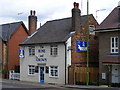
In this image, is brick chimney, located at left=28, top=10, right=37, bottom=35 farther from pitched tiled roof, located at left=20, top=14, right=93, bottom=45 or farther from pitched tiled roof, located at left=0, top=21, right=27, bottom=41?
pitched tiled roof, located at left=0, top=21, right=27, bottom=41

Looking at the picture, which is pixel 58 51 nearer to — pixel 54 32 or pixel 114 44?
pixel 54 32

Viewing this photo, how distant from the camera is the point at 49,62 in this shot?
110 feet

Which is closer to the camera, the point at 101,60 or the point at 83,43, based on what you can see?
the point at 101,60

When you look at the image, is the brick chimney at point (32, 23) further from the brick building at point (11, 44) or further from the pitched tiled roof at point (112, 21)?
the pitched tiled roof at point (112, 21)

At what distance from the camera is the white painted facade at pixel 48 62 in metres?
31.7

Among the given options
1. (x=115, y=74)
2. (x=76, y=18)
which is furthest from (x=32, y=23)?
(x=115, y=74)

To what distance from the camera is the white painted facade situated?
104 ft

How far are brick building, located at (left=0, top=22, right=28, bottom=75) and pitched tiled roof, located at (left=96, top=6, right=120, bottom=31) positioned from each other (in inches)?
704

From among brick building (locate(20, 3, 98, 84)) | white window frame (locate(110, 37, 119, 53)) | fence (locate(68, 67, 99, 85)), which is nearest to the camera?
white window frame (locate(110, 37, 119, 53))

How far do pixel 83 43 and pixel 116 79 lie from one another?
7.16 metres

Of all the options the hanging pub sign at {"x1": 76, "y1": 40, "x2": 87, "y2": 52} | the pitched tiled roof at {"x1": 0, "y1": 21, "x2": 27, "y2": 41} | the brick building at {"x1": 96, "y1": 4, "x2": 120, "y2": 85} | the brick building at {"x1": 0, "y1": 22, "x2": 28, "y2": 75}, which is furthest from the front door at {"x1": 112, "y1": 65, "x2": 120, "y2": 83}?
the pitched tiled roof at {"x1": 0, "y1": 21, "x2": 27, "y2": 41}

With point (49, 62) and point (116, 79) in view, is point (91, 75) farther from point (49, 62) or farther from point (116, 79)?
point (49, 62)

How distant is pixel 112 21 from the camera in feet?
98.3

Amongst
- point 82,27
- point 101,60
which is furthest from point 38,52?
point 101,60
